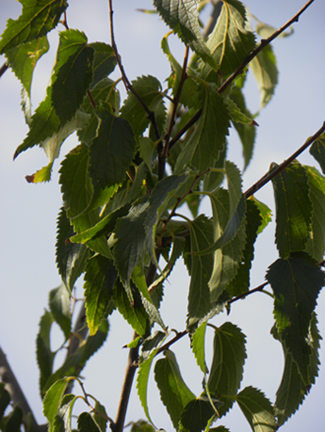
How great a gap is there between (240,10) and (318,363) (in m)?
0.29

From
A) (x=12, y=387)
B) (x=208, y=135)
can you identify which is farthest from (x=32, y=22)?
(x=12, y=387)

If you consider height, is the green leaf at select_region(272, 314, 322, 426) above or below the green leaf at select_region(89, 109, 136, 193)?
below

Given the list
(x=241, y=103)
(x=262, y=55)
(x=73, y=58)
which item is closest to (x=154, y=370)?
(x=73, y=58)

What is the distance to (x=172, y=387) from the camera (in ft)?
1.18

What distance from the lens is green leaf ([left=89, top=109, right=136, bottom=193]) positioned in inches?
10.4

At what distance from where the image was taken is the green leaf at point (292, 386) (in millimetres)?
325

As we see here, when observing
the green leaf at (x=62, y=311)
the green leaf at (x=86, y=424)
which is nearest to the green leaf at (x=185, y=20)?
the green leaf at (x=86, y=424)

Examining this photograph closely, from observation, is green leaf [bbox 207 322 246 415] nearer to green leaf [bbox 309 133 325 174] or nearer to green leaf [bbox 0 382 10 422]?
green leaf [bbox 309 133 325 174]

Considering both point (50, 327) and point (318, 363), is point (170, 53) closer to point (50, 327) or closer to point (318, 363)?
point (318, 363)

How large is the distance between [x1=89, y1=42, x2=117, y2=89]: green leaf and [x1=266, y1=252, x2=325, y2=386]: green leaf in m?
0.20

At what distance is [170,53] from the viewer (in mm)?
323

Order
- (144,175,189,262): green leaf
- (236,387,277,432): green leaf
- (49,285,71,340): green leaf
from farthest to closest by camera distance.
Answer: (49,285,71,340): green leaf, (236,387,277,432): green leaf, (144,175,189,262): green leaf

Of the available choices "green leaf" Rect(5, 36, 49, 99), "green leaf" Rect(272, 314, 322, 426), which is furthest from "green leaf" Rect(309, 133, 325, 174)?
"green leaf" Rect(5, 36, 49, 99)

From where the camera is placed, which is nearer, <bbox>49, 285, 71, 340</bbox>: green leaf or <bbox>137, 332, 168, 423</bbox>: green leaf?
<bbox>137, 332, 168, 423</bbox>: green leaf
